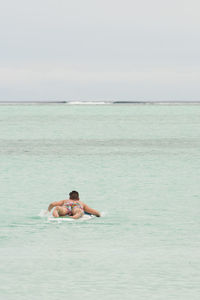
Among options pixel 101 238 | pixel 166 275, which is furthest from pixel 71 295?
pixel 101 238

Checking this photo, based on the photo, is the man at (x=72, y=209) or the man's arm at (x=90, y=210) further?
the man's arm at (x=90, y=210)

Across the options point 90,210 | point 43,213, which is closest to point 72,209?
point 90,210

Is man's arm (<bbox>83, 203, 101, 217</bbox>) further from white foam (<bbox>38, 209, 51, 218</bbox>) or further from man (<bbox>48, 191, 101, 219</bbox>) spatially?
white foam (<bbox>38, 209, 51, 218</bbox>)

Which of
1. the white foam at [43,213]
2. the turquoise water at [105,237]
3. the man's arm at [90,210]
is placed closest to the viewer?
the turquoise water at [105,237]

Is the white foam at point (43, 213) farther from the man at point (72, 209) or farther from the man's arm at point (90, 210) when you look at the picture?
the man's arm at point (90, 210)

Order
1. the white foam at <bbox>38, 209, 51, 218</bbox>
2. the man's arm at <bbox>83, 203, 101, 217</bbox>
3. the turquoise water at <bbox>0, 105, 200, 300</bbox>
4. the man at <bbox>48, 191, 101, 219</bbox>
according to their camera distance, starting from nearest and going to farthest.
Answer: the turquoise water at <bbox>0, 105, 200, 300</bbox>
the man at <bbox>48, 191, 101, 219</bbox>
the man's arm at <bbox>83, 203, 101, 217</bbox>
the white foam at <bbox>38, 209, 51, 218</bbox>

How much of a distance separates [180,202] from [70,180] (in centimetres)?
913

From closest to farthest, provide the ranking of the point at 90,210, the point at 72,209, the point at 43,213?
the point at 72,209, the point at 90,210, the point at 43,213

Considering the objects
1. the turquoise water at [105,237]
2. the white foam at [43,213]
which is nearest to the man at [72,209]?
the turquoise water at [105,237]

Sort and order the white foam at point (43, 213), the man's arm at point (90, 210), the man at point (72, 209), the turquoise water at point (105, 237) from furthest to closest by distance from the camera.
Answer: the white foam at point (43, 213) → the man's arm at point (90, 210) → the man at point (72, 209) → the turquoise water at point (105, 237)

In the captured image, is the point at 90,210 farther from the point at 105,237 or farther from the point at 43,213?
the point at 105,237

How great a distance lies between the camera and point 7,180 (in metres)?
37.2

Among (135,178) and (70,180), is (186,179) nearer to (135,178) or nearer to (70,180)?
(135,178)

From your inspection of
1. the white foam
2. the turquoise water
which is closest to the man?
the turquoise water
